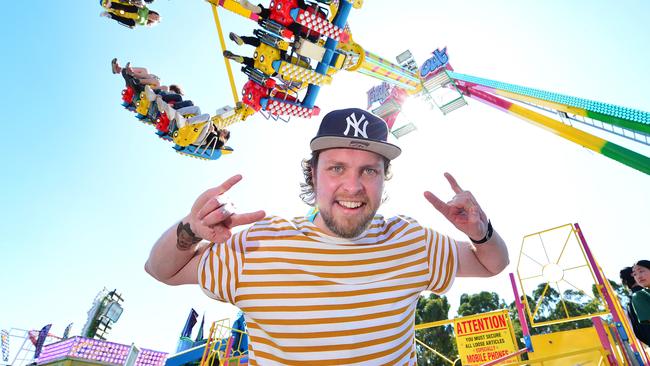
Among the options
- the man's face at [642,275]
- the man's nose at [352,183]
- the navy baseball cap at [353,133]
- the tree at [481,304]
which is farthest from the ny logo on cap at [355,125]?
the tree at [481,304]

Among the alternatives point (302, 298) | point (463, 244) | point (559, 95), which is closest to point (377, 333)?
point (302, 298)

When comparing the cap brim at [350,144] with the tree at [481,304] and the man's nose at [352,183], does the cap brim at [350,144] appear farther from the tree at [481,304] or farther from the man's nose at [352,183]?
the tree at [481,304]

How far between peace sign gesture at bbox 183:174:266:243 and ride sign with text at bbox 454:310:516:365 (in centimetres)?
625

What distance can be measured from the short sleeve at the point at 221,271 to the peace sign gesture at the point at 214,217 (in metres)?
0.18

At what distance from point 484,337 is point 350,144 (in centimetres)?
654

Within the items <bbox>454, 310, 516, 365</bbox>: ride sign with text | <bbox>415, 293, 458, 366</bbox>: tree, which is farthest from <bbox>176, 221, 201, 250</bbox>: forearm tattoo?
<bbox>415, 293, 458, 366</bbox>: tree

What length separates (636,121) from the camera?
5.32 m

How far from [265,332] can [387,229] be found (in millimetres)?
964

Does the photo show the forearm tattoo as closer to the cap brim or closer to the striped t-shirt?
the striped t-shirt

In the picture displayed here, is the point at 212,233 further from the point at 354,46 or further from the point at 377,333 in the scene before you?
the point at 354,46

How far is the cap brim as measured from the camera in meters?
1.83

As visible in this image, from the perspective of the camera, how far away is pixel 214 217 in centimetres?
136

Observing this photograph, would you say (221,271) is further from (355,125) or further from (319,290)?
(355,125)

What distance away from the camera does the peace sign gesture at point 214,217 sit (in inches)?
53.6
